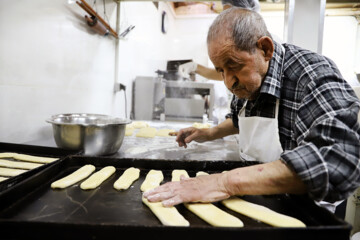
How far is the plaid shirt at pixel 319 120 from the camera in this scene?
81 cm

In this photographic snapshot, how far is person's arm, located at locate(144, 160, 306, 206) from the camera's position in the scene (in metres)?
0.87

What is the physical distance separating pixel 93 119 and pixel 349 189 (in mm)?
1594

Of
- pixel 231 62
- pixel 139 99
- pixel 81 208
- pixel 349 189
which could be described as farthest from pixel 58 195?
pixel 139 99

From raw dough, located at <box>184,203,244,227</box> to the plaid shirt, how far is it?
0.27 m

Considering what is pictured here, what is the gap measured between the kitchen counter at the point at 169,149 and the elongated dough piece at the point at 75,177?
0.31 m

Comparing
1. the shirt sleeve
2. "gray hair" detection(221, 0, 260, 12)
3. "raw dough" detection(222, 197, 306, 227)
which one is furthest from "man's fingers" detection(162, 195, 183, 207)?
"gray hair" detection(221, 0, 260, 12)

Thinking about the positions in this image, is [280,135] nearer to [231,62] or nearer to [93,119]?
[231,62]

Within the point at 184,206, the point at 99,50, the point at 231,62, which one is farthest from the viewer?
the point at 99,50

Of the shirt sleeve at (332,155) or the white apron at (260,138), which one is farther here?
the white apron at (260,138)

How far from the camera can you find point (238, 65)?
108 centimetres

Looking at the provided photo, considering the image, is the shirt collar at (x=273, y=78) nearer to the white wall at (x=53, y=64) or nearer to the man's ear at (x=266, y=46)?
the man's ear at (x=266, y=46)

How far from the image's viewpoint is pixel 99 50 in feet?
8.88

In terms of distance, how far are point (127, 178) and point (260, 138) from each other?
766 mm

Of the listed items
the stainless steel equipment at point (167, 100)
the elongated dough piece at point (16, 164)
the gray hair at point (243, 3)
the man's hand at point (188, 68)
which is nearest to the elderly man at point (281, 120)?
the elongated dough piece at point (16, 164)
